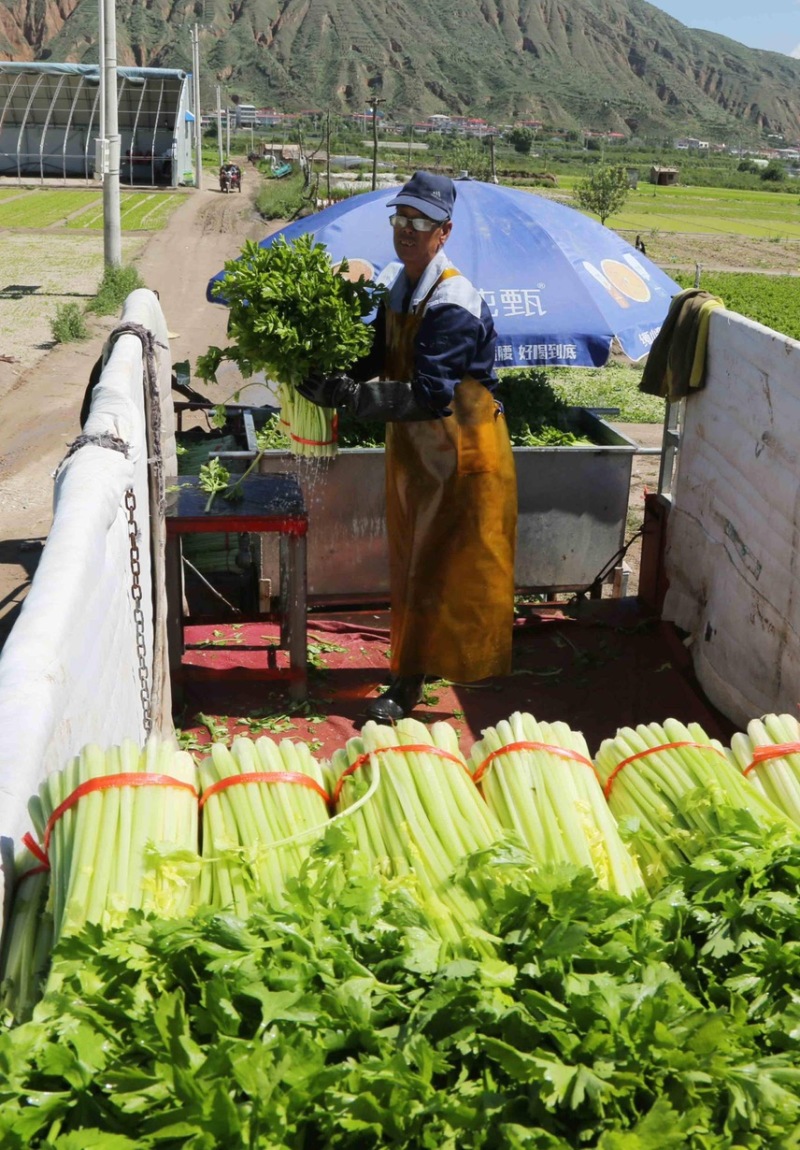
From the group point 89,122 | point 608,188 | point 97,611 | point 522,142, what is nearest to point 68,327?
A: point 97,611

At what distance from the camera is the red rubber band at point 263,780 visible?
8.20ft

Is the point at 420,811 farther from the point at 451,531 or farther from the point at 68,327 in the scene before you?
the point at 68,327

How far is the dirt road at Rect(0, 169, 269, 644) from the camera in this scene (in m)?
9.40

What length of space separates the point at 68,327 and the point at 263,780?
17.5m

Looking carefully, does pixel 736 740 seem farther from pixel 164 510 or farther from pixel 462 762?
pixel 164 510

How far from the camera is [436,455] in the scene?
216 inches

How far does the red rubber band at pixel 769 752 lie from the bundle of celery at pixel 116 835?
4.29ft

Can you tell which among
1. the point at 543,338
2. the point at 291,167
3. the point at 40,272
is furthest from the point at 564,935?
the point at 291,167

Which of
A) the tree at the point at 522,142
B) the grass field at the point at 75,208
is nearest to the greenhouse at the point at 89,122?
the grass field at the point at 75,208

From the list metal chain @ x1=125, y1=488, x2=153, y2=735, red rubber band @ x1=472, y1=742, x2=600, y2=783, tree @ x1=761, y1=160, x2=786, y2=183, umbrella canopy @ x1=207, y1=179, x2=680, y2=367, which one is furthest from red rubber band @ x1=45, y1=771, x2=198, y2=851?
tree @ x1=761, y1=160, x2=786, y2=183

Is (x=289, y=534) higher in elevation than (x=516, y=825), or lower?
lower

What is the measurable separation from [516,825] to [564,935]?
0.49m

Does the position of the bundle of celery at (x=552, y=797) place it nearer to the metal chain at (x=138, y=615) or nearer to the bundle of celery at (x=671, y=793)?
the bundle of celery at (x=671, y=793)

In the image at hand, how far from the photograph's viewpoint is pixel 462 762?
2646 millimetres
